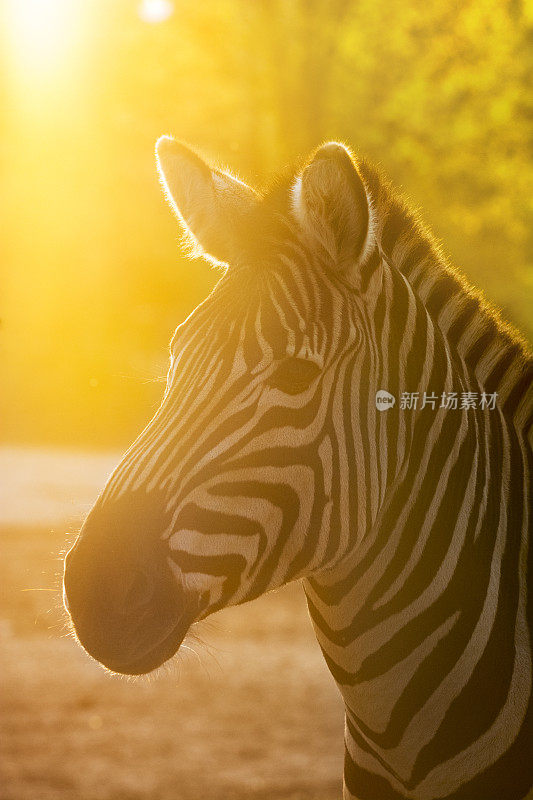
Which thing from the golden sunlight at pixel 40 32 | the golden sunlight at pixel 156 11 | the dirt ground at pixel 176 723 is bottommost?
the dirt ground at pixel 176 723

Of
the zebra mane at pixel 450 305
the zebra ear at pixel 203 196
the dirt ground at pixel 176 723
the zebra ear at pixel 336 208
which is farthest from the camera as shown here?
the dirt ground at pixel 176 723

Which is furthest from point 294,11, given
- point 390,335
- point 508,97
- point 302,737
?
point 390,335

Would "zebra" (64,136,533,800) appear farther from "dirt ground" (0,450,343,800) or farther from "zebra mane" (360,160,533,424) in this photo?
"dirt ground" (0,450,343,800)

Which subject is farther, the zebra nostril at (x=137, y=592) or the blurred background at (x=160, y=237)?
the blurred background at (x=160, y=237)

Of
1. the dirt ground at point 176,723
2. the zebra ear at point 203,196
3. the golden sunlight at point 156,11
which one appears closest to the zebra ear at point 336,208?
the zebra ear at point 203,196

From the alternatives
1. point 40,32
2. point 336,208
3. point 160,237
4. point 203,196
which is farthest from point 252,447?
point 160,237

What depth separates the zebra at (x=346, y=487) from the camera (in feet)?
5.82

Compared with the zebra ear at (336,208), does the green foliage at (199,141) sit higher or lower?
higher

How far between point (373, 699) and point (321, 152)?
4.24 ft

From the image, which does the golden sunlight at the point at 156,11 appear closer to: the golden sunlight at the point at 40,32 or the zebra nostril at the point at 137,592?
the golden sunlight at the point at 40,32

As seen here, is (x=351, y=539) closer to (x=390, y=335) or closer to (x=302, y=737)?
(x=390, y=335)

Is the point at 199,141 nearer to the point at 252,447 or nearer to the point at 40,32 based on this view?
the point at 40,32

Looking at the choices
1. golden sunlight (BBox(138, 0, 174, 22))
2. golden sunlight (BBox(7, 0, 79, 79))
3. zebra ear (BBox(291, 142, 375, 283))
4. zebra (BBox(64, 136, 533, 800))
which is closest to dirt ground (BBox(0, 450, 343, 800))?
zebra (BBox(64, 136, 533, 800))

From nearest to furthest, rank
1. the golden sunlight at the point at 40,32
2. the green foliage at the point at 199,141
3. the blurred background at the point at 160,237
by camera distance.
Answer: the blurred background at the point at 160,237 < the green foliage at the point at 199,141 < the golden sunlight at the point at 40,32
